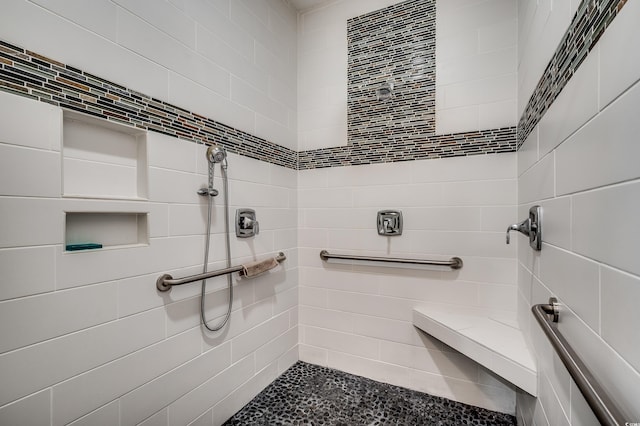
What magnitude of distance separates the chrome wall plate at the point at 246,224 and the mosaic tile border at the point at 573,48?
136 centimetres

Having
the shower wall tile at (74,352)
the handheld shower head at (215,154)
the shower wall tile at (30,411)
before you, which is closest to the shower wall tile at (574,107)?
the handheld shower head at (215,154)

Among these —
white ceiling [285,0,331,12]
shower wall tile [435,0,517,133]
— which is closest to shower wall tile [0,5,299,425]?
white ceiling [285,0,331,12]

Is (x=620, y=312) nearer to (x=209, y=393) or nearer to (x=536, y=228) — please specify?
(x=536, y=228)

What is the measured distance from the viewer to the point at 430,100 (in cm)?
168

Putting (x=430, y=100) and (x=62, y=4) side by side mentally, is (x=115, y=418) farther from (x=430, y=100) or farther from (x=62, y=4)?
(x=430, y=100)

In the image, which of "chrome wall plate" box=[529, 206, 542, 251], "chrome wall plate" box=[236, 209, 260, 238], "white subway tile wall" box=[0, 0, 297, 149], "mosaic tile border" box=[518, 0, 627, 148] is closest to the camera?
"mosaic tile border" box=[518, 0, 627, 148]

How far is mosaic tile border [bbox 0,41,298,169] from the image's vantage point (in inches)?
30.8

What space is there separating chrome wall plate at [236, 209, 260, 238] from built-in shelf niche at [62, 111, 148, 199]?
0.50 metres

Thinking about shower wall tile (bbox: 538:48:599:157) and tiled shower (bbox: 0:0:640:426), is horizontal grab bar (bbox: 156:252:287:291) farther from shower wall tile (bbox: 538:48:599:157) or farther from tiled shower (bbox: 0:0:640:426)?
shower wall tile (bbox: 538:48:599:157)

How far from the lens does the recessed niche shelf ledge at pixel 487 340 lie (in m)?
1.10

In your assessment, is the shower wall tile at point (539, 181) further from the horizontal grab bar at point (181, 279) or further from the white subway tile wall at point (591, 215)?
the horizontal grab bar at point (181, 279)

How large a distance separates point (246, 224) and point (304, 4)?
1.60 m

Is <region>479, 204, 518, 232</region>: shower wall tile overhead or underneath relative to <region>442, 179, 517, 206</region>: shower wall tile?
underneath

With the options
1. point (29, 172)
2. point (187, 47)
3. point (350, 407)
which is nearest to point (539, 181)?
point (350, 407)
